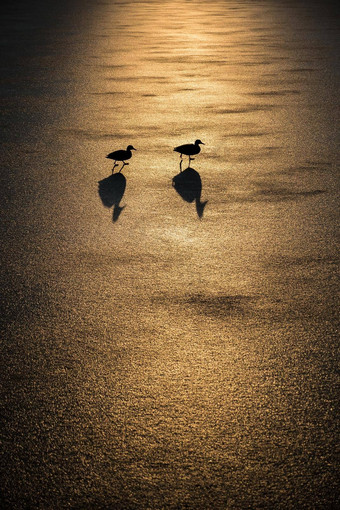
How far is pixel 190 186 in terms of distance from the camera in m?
7.92

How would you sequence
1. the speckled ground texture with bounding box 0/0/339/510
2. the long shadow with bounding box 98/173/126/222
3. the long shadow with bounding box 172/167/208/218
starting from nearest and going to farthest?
the speckled ground texture with bounding box 0/0/339/510
the long shadow with bounding box 98/173/126/222
the long shadow with bounding box 172/167/208/218

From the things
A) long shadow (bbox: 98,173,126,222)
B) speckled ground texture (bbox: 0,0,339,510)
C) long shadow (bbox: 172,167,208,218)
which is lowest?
long shadow (bbox: 98,173,126,222)

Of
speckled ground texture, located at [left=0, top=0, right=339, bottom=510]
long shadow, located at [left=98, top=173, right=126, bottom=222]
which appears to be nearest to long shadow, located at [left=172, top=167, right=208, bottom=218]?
speckled ground texture, located at [left=0, top=0, right=339, bottom=510]

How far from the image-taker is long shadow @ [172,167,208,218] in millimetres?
7355

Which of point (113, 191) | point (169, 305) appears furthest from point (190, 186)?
point (169, 305)

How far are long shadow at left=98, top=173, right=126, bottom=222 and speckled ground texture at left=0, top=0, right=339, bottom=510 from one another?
0.17ft

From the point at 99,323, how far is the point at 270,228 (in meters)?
2.68

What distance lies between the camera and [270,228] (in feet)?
21.7

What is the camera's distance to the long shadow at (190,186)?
7.36 meters

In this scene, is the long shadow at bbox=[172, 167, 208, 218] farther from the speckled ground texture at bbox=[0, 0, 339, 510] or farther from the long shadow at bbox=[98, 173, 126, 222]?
the long shadow at bbox=[98, 173, 126, 222]

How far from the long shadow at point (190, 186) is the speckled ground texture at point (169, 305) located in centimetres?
4

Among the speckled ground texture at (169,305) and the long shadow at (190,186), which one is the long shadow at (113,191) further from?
the long shadow at (190,186)

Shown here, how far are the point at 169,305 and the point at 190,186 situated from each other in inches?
125

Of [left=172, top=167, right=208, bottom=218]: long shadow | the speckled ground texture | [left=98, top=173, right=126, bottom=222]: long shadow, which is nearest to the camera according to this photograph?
the speckled ground texture
